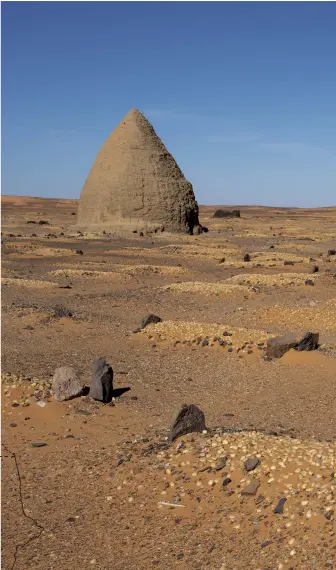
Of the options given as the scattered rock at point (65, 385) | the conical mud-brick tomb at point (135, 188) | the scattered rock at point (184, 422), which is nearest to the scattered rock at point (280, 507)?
the scattered rock at point (184, 422)

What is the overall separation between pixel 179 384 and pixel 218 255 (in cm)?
1557

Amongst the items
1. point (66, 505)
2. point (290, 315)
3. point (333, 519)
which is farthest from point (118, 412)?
point (290, 315)

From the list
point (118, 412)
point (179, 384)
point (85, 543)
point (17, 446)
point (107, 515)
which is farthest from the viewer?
point (179, 384)

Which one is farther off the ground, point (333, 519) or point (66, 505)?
point (333, 519)

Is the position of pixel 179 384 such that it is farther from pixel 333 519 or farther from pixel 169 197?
pixel 169 197

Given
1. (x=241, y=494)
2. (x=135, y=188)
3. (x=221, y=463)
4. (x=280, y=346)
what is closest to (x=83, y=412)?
(x=221, y=463)

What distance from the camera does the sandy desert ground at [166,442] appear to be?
4160 millimetres

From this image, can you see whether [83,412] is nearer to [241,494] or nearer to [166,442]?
[166,442]

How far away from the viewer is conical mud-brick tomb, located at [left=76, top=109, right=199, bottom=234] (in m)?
29.6

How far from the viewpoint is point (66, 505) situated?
486 cm

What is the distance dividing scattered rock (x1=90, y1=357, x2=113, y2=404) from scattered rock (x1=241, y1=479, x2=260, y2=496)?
276 cm

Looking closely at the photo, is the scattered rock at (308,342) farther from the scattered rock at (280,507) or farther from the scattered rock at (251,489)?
the scattered rock at (280,507)

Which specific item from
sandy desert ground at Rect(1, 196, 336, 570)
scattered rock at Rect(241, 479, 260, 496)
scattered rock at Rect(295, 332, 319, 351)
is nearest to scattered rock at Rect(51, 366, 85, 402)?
sandy desert ground at Rect(1, 196, 336, 570)

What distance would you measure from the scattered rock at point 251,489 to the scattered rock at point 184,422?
108 cm
